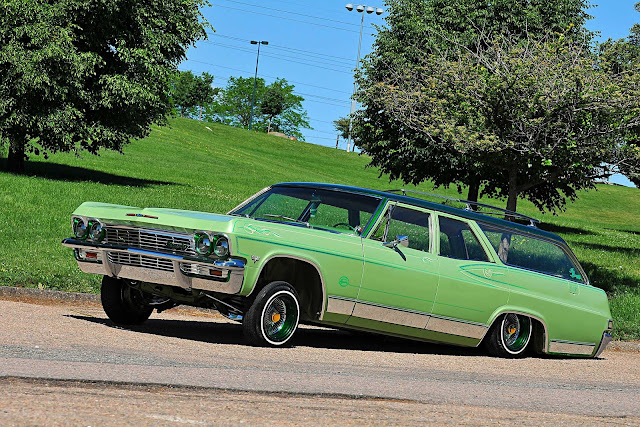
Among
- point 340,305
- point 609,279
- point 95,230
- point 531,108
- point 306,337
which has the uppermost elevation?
point 531,108

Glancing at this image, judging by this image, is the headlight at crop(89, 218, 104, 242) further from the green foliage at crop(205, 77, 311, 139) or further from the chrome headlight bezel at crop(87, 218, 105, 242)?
the green foliage at crop(205, 77, 311, 139)

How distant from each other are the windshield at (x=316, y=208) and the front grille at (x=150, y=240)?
1.25 m

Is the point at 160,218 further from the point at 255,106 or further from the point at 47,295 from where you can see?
the point at 255,106

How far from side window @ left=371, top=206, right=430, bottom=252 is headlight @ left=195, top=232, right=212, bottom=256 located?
1.91m

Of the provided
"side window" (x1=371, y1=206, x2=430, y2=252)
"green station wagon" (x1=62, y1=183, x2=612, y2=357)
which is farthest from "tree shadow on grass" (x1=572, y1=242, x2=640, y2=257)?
"side window" (x1=371, y1=206, x2=430, y2=252)

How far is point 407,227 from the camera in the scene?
360 inches

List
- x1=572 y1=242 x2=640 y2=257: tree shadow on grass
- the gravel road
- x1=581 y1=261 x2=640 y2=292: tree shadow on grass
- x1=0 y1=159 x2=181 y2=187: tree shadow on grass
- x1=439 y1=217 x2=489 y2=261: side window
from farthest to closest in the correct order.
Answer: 1. x1=0 y1=159 x2=181 y2=187: tree shadow on grass
2. x1=572 y1=242 x2=640 y2=257: tree shadow on grass
3. x1=581 y1=261 x2=640 y2=292: tree shadow on grass
4. x1=439 y1=217 x2=489 y2=261: side window
5. the gravel road

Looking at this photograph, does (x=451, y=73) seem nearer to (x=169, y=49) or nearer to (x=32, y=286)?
(x=32, y=286)

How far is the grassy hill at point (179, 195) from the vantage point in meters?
14.2

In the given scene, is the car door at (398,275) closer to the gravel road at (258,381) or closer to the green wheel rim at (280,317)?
the gravel road at (258,381)

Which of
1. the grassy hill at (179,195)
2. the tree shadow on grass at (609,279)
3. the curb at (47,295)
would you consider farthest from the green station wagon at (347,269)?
the tree shadow on grass at (609,279)

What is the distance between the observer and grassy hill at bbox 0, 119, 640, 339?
46.5 ft

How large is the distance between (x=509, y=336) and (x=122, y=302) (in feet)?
14.3

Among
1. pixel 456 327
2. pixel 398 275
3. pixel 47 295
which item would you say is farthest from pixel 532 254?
pixel 47 295
